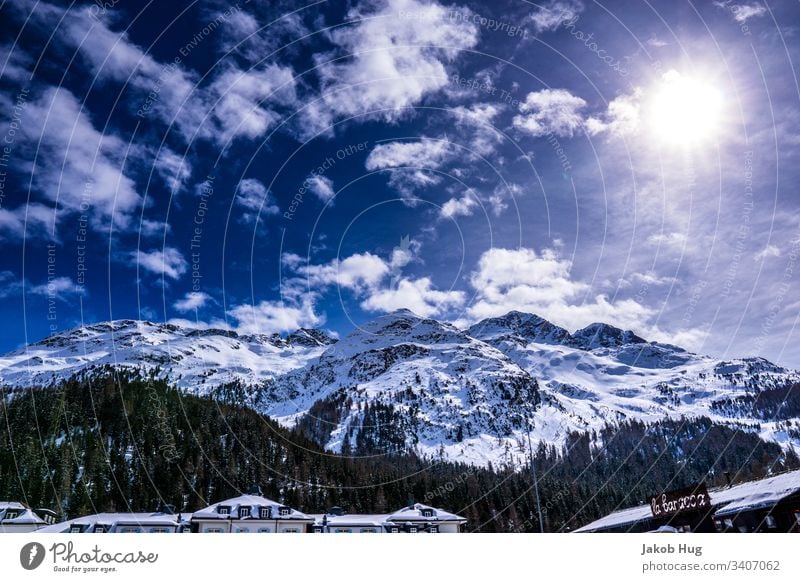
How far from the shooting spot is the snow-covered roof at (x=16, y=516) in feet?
185

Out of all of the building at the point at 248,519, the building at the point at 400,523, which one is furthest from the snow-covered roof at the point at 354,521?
the building at the point at 248,519

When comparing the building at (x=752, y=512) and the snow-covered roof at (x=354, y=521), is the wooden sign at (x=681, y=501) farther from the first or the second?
the snow-covered roof at (x=354, y=521)

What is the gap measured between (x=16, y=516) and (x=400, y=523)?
48058 mm

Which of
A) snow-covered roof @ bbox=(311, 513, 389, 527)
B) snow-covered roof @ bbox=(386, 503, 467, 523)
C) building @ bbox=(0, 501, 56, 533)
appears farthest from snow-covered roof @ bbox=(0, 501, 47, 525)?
snow-covered roof @ bbox=(386, 503, 467, 523)

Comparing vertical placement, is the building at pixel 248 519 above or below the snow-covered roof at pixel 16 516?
below

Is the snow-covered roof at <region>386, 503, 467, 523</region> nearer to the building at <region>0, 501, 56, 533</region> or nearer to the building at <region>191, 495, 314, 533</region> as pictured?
the building at <region>191, 495, 314, 533</region>

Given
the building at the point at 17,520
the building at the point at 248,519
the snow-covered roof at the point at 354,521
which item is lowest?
the snow-covered roof at the point at 354,521

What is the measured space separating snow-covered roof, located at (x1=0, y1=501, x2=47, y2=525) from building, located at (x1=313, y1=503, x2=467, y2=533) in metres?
34.0

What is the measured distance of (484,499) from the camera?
4496 inches

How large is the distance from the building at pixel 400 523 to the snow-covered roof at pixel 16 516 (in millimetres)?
33957

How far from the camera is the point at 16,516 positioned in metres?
60.4

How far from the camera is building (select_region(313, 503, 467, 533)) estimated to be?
2293 inches

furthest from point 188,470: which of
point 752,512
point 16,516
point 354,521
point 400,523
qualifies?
point 752,512
